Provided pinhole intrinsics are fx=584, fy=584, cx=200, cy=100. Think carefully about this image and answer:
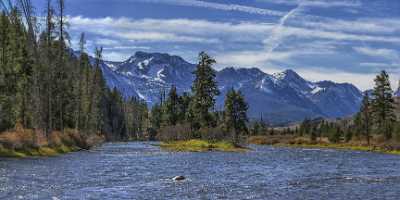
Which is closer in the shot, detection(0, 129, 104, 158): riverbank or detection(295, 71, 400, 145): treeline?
detection(0, 129, 104, 158): riverbank

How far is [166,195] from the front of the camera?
31.5 metres

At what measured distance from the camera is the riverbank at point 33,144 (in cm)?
5662

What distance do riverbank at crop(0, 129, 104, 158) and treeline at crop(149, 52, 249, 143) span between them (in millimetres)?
44482

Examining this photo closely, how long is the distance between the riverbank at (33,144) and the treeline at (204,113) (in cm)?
4448

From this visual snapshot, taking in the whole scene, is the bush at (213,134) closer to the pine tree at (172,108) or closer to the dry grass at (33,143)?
the dry grass at (33,143)

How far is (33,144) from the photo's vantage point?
205 feet

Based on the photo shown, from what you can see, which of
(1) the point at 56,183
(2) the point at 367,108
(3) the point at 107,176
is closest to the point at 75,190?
(1) the point at 56,183

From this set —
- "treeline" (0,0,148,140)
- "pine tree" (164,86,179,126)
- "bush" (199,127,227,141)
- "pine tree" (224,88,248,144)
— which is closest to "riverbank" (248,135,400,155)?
"pine tree" (224,88,248,144)

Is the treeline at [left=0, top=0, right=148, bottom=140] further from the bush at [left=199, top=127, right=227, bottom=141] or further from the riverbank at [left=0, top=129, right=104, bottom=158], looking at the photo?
the bush at [left=199, top=127, right=227, bottom=141]

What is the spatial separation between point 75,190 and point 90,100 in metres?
Answer: 87.0

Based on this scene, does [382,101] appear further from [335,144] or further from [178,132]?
[178,132]

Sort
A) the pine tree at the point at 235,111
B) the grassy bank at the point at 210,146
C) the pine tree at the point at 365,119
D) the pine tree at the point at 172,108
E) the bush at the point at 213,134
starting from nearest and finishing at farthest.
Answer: the grassy bank at the point at 210,146 → the bush at the point at 213,134 → the pine tree at the point at 235,111 → the pine tree at the point at 365,119 → the pine tree at the point at 172,108

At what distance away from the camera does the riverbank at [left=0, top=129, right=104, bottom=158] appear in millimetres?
56625

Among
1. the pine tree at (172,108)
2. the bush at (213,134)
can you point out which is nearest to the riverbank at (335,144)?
the pine tree at (172,108)
